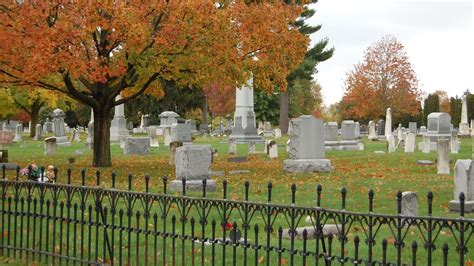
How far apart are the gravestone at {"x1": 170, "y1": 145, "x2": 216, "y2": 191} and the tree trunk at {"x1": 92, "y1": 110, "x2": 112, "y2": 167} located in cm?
782

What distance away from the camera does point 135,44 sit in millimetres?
19516

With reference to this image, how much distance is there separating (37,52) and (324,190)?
8.43 meters

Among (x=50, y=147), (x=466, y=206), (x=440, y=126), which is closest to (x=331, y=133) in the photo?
(x=440, y=126)

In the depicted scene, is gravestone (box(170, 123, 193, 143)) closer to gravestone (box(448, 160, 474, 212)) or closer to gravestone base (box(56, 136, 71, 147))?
gravestone base (box(56, 136, 71, 147))

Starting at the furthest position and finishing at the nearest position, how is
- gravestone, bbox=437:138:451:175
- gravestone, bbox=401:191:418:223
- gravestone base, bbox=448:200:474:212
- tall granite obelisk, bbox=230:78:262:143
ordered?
tall granite obelisk, bbox=230:78:262:143
gravestone, bbox=437:138:451:175
gravestone base, bbox=448:200:474:212
gravestone, bbox=401:191:418:223

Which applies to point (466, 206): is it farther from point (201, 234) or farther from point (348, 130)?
point (348, 130)

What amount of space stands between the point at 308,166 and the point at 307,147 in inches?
23.5

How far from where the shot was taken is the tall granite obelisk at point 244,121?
1563 inches

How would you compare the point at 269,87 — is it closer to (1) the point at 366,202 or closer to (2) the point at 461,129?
(1) the point at 366,202

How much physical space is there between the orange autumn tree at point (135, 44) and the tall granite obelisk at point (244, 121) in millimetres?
14407

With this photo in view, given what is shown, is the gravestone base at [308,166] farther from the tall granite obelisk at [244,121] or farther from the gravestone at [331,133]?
the tall granite obelisk at [244,121]

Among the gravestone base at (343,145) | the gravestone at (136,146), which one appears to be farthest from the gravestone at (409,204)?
the gravestone base at (343,145)

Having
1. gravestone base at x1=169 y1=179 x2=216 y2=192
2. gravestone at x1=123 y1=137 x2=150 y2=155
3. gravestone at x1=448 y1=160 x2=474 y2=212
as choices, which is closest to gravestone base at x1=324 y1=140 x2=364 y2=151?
gravestone at x1=123 y1=137 x2=150 y2=155

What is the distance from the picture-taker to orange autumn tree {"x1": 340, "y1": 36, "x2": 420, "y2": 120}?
70875 millimetres
